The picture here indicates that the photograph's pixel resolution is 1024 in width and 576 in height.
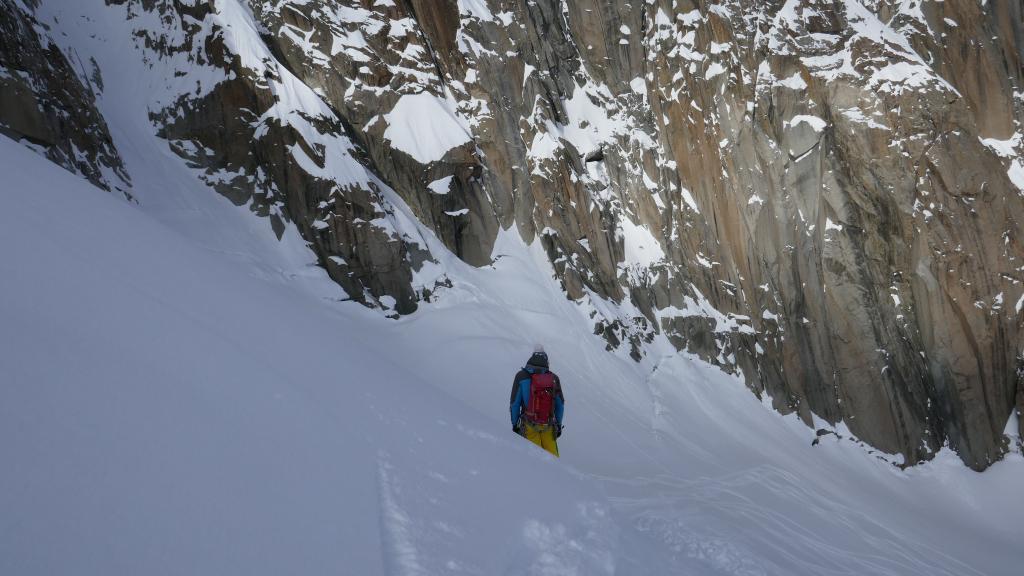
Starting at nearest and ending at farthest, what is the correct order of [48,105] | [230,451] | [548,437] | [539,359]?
[230,451], [539,359], [548,437], [48,105]

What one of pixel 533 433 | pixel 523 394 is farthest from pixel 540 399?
pixel 533 433

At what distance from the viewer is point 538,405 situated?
6.83m

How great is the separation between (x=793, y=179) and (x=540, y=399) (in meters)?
23.4

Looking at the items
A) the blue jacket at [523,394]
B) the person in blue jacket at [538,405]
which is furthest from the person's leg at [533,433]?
the blue jacket at [523,394]

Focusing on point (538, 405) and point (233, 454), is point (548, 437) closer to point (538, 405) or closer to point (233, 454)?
point (538, 405)

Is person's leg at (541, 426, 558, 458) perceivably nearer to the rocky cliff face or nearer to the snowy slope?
the snowy slope

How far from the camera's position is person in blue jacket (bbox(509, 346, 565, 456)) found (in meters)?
6.82

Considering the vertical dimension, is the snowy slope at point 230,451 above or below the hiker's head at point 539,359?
below

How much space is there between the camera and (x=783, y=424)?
77.8ft

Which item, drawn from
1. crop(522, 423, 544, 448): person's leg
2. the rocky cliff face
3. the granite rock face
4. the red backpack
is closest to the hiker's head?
the red backpack

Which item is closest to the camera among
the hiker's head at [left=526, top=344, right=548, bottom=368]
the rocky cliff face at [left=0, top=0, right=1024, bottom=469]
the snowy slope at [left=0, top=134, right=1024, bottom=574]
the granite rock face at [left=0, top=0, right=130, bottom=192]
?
the snowy slope at [left=0, top=134, right=1024, bottom=574]

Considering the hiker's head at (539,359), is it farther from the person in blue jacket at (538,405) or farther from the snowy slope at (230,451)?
the snowy slope at (230,451)

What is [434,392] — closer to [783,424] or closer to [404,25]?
[404,25]

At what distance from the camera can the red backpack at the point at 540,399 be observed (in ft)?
22.4
